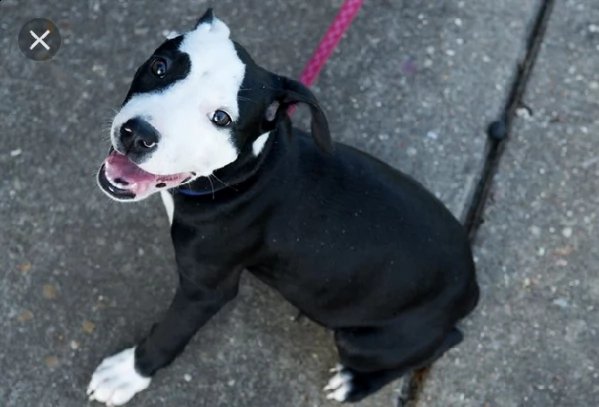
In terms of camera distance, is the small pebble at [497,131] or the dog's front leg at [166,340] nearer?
the dog's front leg at [166,340]

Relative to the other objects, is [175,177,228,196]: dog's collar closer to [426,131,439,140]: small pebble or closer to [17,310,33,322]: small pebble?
[17,310,33,322]: small pebble

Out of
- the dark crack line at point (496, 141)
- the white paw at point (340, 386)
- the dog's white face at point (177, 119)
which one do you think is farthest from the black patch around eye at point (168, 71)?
the dark crack line at point (496, 141)

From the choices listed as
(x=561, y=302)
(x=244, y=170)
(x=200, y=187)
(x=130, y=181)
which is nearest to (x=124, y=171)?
(x=130, y=181)

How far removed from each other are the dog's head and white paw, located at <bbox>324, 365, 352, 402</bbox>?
1.16 metres

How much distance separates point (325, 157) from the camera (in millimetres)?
3357

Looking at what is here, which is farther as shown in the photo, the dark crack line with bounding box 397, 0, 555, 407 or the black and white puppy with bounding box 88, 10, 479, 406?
the dark crack line with bounding box 397, 0, 555, 407

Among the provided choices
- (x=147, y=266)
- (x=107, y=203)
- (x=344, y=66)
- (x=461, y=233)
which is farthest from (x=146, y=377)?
(x=344, y=66)

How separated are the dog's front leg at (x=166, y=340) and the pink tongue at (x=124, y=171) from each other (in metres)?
0.48

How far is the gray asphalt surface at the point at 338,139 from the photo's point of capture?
398cm

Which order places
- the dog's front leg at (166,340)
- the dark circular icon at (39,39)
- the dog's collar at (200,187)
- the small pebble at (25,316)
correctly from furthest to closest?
the dark circular icon at (39,39) < the small pebble at (25,316) < the dog's front leg at (166,340) < the dog's collar at (200,187)

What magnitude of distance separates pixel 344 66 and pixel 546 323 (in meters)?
1.44

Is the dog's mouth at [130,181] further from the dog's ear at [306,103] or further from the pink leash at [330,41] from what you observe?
the pink leash at [330,41]

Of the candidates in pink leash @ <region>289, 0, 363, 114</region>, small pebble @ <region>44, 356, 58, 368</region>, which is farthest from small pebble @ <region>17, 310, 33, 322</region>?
pink leash @ <region>289, 0, 363, 114</region>

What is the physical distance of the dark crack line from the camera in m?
4.02
